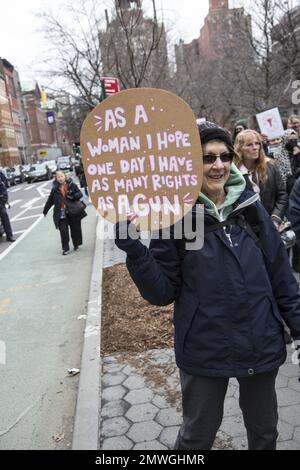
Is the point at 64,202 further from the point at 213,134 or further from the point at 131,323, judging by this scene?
the point at 213,134

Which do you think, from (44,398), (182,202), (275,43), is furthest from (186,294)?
(275,43)

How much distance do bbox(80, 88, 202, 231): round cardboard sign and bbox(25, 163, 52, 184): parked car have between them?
1458 inches

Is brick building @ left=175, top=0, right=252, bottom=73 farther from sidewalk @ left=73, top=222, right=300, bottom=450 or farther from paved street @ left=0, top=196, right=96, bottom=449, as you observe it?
sidewalk @ left=73, top=222, right=300, bottom=450

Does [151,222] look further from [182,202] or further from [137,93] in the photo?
[137,93]

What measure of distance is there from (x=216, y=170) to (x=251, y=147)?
2226 mm

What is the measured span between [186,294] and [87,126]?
0.93m

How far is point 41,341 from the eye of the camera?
15.5ft

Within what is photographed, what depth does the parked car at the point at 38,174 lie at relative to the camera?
123 feet

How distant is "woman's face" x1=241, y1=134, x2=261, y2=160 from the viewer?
13.5 feet

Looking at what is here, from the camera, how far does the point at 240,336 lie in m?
1.94

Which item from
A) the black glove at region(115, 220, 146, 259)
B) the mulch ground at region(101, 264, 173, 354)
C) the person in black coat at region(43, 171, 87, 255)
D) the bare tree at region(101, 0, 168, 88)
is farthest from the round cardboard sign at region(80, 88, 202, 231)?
the person in black coat at region(43, 171, 87, 255)

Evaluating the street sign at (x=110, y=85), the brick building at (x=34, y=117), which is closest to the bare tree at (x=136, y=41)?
the street sign at (x=110, y=85)

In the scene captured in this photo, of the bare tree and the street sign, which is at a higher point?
the bare tree
